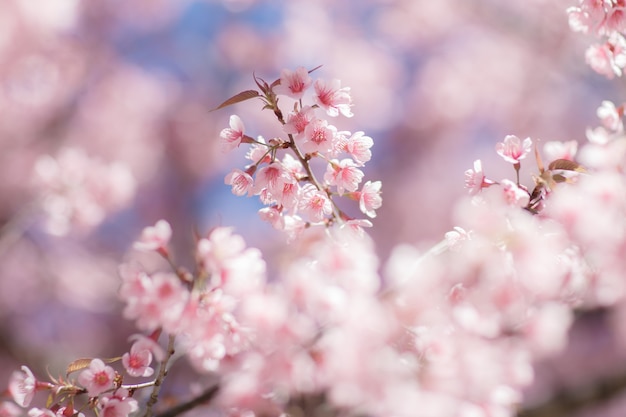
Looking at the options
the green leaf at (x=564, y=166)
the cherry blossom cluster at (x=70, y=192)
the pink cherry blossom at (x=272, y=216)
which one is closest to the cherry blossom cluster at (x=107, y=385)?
the pink cherry blossom at (x=272, y=216)

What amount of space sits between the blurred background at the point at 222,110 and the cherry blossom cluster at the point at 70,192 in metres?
1.55

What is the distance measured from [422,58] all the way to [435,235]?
194cm

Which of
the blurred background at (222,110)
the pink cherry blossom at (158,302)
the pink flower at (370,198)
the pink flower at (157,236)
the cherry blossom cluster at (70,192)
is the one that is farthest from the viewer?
the blurred background at (222,110)

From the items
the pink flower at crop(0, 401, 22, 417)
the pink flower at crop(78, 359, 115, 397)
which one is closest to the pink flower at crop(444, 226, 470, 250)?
the pink flower at crop(78, 359, 115, 397)

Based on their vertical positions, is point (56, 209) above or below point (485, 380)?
above

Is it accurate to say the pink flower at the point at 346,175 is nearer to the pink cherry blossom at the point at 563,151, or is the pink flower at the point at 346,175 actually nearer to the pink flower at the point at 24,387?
the pink cherry blossom at the point at 563,151

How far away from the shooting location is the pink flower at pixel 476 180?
1.15 metres

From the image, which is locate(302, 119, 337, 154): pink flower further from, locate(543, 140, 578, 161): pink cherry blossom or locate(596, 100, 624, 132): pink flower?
locate(596, 100, 624, 132): pink flower

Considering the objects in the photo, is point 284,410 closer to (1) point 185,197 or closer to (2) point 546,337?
(2) point 546,337

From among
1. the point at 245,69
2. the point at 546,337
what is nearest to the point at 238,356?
the point at 546,337

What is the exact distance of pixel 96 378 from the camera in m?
1.06

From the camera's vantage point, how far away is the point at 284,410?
113 cm

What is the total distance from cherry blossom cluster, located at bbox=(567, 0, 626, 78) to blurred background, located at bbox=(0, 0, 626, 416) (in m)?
2.67

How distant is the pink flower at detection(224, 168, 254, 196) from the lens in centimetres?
114
